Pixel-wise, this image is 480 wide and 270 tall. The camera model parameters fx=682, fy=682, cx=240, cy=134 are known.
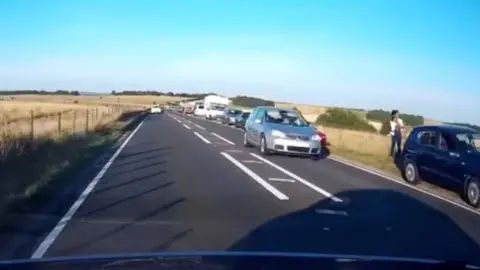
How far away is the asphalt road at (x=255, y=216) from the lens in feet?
26.6

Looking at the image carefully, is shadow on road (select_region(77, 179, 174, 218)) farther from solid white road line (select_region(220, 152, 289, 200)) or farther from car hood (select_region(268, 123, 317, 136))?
car hood (select_region(268, 123, 317, 136))

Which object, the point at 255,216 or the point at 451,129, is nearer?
the point at 255,216

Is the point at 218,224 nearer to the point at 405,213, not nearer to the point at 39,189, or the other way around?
the point at 405,213

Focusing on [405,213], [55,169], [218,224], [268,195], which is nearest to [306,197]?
[268,195]

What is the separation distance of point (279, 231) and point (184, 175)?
6.86 m

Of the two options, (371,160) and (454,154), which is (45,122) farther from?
(454,154)

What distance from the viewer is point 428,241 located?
897 centimetres

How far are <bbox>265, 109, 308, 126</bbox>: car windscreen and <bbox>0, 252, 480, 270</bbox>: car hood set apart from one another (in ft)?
64.2

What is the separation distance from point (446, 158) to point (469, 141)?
0.61m

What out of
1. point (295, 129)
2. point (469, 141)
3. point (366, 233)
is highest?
point (469, 141)

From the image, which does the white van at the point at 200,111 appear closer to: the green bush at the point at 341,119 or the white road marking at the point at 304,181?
the green bush at the point at 341,119

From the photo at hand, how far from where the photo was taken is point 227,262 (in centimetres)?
398

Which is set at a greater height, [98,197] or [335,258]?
[335,258]

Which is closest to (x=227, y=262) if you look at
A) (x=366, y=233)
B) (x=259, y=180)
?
(x=366, y=233)
